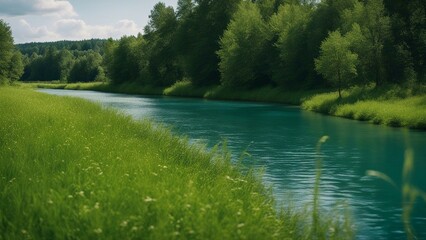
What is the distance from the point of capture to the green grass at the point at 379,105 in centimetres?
3475

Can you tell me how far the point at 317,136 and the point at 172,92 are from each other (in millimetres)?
57421

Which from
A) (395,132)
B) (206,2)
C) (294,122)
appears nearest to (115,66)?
(206,2)

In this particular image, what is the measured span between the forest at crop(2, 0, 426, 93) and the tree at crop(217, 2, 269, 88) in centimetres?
12

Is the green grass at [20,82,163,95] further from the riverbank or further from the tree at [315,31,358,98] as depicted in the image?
the tree at [315,31,358,98]

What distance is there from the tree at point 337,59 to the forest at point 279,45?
82 millimetres

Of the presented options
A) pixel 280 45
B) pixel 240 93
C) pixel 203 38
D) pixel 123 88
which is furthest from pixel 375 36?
pixel 123 88

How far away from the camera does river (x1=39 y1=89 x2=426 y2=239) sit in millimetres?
13414

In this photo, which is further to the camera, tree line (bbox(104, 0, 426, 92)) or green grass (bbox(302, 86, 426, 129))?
tree line (bbox(104, 0, 426, 92))

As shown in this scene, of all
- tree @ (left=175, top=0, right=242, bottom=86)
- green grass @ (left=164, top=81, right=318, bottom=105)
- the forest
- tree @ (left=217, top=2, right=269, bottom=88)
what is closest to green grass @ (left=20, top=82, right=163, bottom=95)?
the forest

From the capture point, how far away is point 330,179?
17.6 m

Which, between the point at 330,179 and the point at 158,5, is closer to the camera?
the point at 330,179

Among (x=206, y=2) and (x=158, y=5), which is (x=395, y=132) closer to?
(x=206, y=2)

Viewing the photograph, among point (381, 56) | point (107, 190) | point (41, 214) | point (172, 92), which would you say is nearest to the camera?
point (41, 214)

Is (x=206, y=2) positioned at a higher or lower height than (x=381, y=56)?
higher
